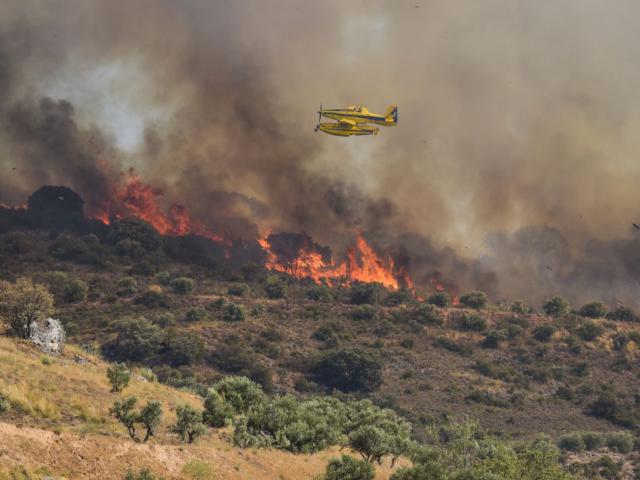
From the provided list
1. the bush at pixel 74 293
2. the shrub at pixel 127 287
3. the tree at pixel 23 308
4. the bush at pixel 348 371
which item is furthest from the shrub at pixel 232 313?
the tree at pixel 23 308

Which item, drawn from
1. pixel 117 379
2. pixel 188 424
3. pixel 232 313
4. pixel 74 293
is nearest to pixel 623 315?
pixel 232 313

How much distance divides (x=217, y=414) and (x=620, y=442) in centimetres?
6859

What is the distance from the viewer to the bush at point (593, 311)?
180125 mm

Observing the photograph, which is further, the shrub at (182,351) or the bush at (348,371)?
the bush at (348,371)

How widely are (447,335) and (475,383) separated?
2163cm

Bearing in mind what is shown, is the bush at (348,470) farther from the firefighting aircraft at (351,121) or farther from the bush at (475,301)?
the bush at (475,301)

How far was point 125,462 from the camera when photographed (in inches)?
1695

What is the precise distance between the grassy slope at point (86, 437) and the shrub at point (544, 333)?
342 ft

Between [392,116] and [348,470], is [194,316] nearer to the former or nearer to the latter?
[392,116]

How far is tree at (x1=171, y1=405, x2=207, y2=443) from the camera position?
53062mm

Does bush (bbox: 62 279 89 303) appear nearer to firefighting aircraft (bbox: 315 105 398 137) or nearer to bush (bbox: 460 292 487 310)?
firefighting aircraft (bbox: 315 105 398 137)

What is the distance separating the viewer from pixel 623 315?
180125 millimetres

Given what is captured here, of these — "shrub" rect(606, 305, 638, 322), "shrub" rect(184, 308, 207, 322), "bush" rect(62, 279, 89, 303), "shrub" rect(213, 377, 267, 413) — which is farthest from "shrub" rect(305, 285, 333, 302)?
"shrub" rect(213, 377, 267, 413)

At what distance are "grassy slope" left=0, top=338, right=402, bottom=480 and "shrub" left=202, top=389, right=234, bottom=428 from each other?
1703mm
